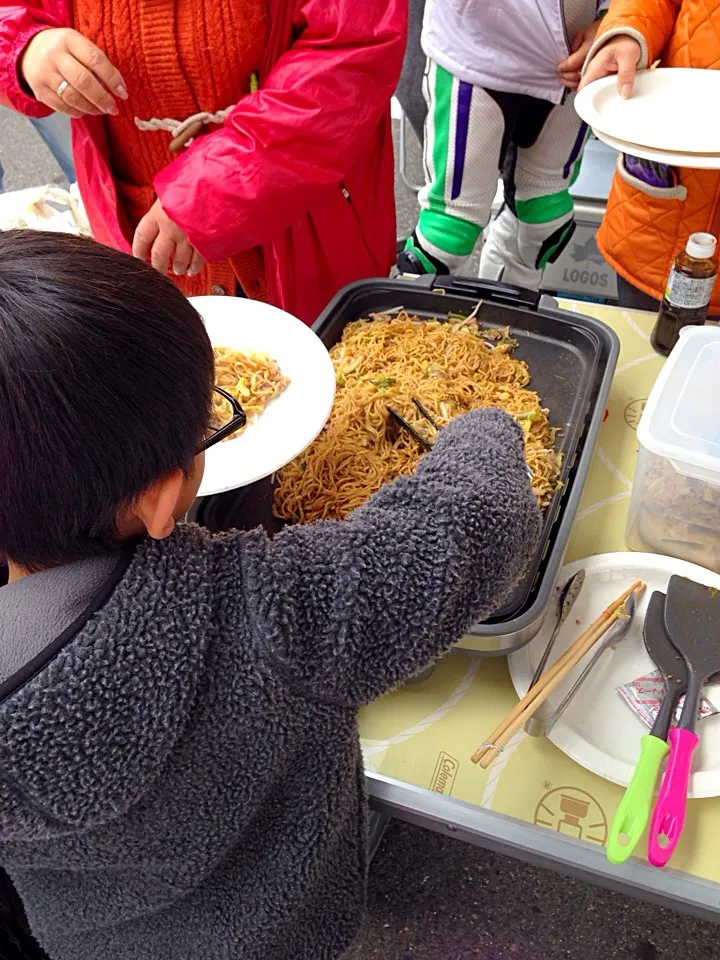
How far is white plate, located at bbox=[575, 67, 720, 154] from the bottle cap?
0.48 feet

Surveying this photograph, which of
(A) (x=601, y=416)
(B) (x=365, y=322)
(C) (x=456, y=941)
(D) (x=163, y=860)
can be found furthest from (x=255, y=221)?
(C) (x=456, y=941)

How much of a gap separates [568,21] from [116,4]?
101cm

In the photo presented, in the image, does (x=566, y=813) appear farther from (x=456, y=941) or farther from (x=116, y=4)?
(x=116, y=4)

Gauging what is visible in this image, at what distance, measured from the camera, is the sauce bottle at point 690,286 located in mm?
1062

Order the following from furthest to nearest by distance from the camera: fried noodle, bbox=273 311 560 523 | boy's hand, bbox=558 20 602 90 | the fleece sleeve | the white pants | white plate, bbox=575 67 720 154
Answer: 1. the white pants
2. boy's hand, bbox=558 20 602 90
3. white plate, bbox=575 67 720 154
4. fried noodle, bbox=273 311 560 523
5. the fleece sleeve

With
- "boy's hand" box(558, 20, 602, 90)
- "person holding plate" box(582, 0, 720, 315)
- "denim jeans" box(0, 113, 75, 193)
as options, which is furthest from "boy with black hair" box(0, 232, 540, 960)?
"denim jeans" box(0, 113, 75, 193)

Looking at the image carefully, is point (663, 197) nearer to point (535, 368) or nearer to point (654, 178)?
point (654, 178)

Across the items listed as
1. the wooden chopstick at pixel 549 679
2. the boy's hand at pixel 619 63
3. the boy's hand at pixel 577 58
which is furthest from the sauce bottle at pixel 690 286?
the boy's hand at pixel 577 58

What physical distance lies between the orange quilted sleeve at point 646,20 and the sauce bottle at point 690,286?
0.40 metres

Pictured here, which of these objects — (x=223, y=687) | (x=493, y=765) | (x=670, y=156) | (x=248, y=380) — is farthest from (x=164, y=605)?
(x=670, y=156)

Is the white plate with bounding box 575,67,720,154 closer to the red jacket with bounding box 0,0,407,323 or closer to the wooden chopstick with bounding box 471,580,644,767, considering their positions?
the red jacket with bounding box 0,0,407,323

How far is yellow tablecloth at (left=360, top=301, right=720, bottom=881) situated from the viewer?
0.74 metres

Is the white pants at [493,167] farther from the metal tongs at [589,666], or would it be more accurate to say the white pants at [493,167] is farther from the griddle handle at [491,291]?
the metal tongs at [589,666]

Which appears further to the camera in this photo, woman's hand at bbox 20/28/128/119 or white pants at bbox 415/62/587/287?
white pants at bbox 415/62/587/287
